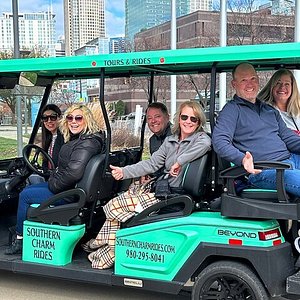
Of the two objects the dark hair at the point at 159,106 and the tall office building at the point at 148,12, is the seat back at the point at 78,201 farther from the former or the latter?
the tall office building at the point at 148,12

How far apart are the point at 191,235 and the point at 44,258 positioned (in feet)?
4.21

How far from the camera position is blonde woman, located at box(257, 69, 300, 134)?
4277 mm

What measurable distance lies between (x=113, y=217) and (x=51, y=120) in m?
1.67

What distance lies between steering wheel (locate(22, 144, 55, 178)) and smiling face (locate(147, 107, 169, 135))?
101 cm

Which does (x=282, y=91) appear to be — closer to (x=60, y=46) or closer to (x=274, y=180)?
(x=274, y=180)

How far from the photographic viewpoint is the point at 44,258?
412 cm

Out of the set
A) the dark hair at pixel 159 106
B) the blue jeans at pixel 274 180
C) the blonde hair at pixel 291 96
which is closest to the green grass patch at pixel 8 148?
the dark hair at pixel 159 106

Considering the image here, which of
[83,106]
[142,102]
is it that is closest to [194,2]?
[142,102]

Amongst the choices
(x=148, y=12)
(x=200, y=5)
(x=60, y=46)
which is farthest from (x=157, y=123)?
(x=60, y=46)

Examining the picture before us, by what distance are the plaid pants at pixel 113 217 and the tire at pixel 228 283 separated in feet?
2.33

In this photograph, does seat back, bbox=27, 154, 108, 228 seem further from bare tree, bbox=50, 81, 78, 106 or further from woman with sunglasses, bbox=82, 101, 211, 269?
bare tree, bbox=50, 81, 78, 106

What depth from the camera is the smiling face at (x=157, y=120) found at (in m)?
4.91

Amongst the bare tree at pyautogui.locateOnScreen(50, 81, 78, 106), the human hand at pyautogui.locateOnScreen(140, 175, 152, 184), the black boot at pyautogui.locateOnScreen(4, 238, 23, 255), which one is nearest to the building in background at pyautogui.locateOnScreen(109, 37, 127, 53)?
the bare tree at pyautogui.locateOnScreen(50, 81, 78, 106)

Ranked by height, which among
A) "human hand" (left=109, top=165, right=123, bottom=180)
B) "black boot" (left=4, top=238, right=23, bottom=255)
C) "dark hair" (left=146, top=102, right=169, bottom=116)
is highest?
"dark hair" (left=146, top=102, right=169, bottom=116)
